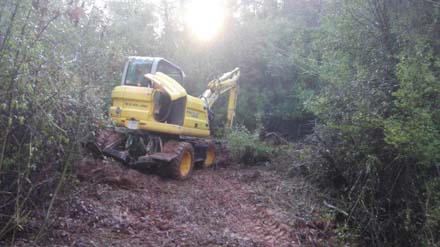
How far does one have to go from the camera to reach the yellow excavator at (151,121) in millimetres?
7543

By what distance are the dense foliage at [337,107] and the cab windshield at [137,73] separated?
1281mm

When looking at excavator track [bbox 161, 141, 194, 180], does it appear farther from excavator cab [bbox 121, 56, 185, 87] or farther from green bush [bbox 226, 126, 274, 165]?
green bush [bbox 226, 126, 274, 165]

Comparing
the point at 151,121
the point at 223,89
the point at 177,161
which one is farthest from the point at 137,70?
the point at 223,89

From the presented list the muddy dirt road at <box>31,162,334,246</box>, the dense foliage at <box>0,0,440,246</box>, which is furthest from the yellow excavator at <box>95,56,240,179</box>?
the dense foliage at <box>0,0,440,246</box>

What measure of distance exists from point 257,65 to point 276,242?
1053cm

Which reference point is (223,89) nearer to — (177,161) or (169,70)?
(169,70)

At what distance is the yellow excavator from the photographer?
7.54m

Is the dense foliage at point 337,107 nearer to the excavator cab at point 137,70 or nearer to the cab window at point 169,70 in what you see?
the excavator cab at point 137,70

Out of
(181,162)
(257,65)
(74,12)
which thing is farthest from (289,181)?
(257,65)

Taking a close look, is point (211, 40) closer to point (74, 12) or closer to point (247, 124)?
point (247, 124)

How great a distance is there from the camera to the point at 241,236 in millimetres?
4996

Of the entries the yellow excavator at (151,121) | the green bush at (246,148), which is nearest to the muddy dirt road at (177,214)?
the yellow excavator at (151,121)

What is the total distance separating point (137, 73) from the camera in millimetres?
8383

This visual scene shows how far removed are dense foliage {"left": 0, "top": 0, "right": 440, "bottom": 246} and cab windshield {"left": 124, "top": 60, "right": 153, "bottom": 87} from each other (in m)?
1.28
